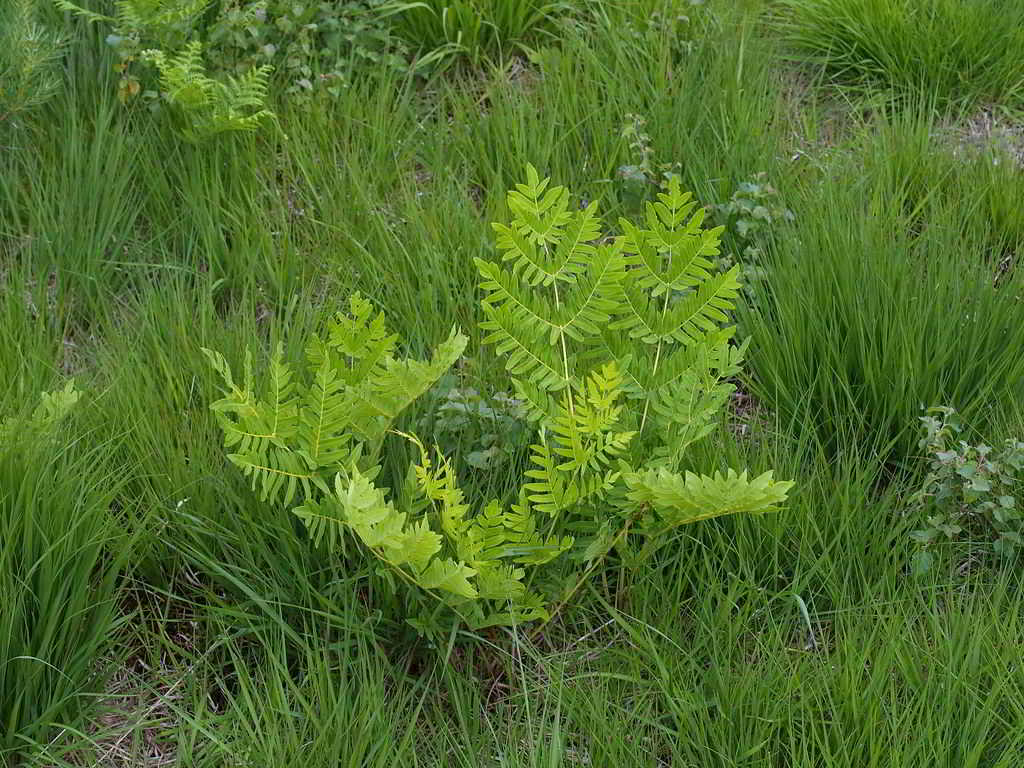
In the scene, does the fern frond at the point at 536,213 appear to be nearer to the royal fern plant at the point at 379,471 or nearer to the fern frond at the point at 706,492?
the royal fern plant at the point at 379,471

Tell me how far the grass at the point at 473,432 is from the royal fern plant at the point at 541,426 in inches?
5.4

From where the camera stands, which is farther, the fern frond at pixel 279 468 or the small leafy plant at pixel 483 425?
the small leafy plant at pixel 483 425

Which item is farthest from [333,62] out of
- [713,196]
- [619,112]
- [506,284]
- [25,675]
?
[25,675]

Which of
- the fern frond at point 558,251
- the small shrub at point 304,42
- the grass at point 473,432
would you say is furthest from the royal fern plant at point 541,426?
the small shrub at point 304,42

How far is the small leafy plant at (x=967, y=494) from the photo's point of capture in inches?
90.3

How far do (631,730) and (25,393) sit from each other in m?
1.47

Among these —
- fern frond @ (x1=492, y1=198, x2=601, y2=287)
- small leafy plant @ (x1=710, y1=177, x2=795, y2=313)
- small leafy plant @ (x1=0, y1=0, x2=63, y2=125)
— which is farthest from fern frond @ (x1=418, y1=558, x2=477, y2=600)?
small leafy plant @ (x1=0, y1=0, x2=63, y2=125)

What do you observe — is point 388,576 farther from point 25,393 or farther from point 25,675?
point 25,393

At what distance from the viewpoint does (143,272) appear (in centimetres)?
296

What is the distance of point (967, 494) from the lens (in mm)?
2293

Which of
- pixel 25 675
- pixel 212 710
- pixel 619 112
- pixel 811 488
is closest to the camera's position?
pixel 25 675

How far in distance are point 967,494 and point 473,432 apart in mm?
990

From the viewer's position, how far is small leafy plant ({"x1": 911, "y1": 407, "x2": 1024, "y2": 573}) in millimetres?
2293

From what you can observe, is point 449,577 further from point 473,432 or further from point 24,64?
point 24,64
